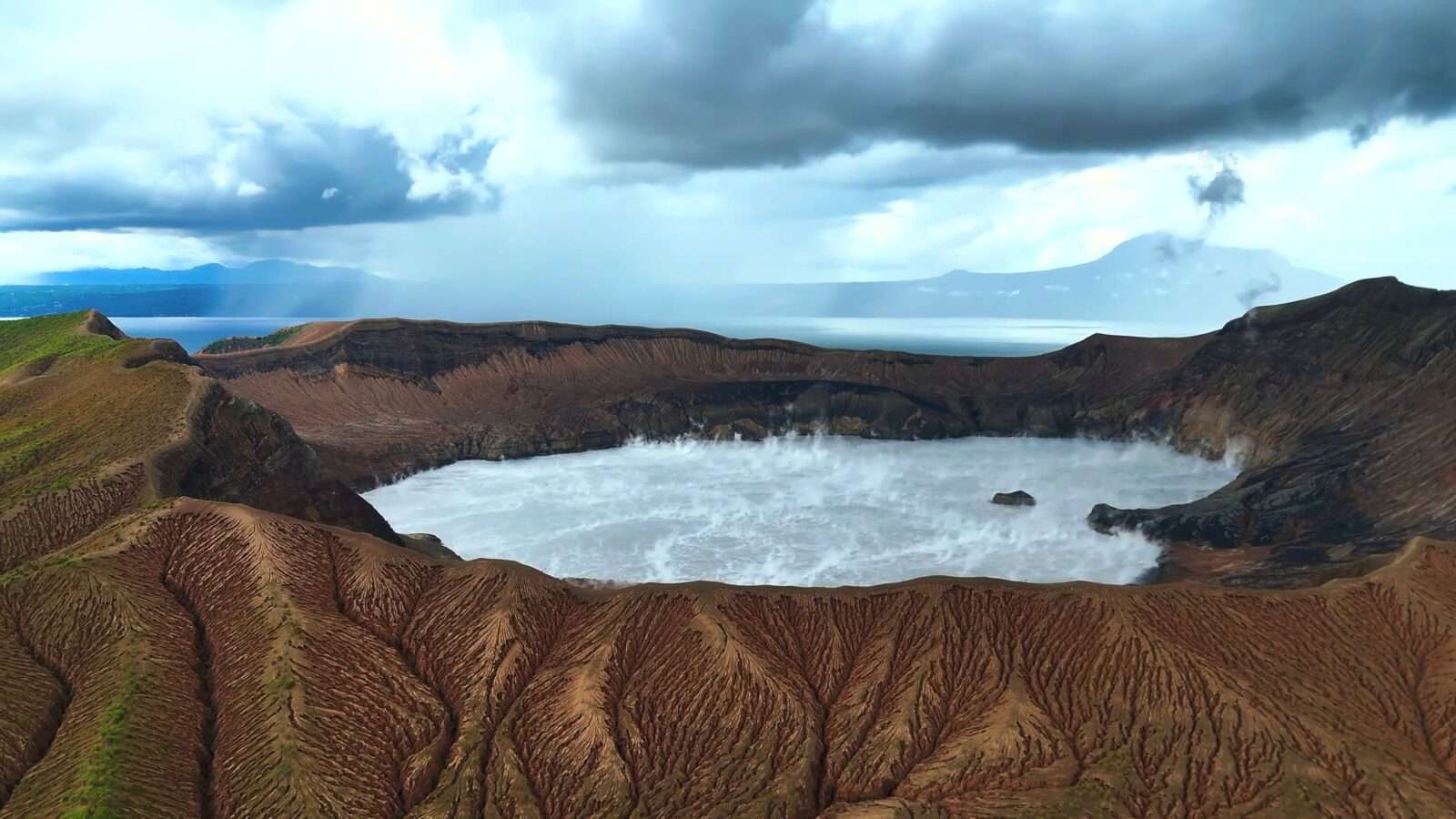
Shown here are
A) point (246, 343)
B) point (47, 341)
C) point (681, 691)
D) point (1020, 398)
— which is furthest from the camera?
point (246, 343)

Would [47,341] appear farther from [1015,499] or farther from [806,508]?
[1015,499]

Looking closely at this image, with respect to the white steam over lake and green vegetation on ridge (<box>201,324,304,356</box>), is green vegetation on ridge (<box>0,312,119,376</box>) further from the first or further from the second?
the white steam over lake

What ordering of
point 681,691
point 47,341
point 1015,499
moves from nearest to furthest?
point 681,691, point 1015,499, point 47,341

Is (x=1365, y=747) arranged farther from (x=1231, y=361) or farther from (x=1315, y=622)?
(x=1231, y=361)

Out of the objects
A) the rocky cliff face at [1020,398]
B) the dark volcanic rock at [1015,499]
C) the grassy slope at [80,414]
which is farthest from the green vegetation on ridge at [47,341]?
the dark volcanic rock at [1015,499]

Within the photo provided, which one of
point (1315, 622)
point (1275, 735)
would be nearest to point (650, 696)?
point (1275, 735)

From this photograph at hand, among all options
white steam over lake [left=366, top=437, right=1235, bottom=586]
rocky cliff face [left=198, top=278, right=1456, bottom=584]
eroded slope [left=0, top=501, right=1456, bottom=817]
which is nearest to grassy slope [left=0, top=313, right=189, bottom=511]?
eroded slope [left=0, top=501, right=1456, bottom=817]

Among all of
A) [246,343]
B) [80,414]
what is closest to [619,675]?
[80,414]
